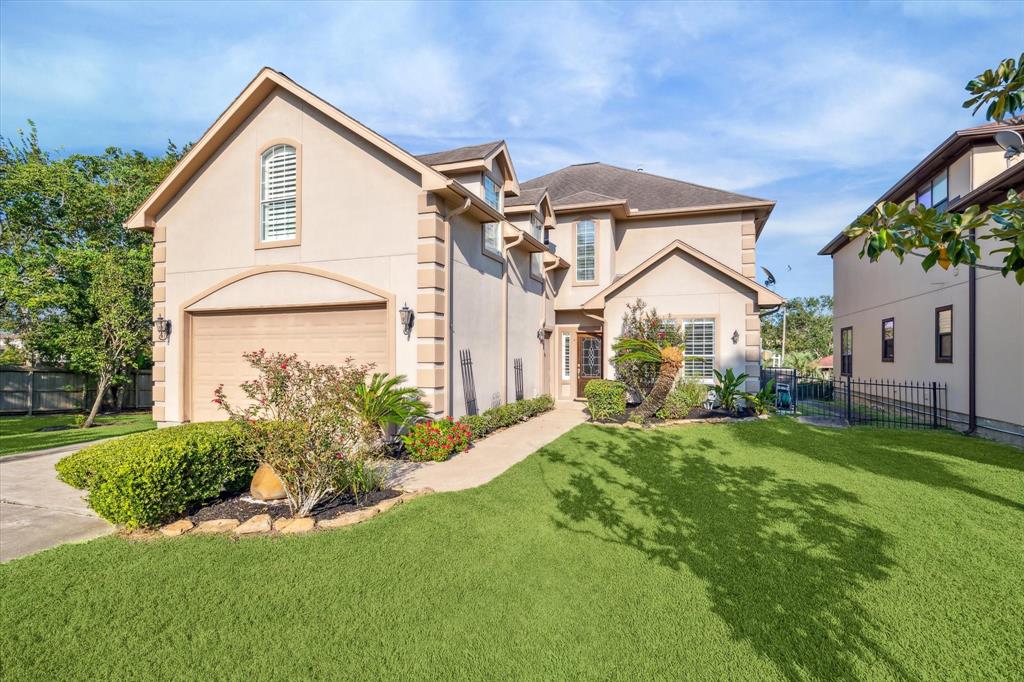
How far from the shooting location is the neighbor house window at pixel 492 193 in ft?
38.6

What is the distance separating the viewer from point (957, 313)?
39.0ft

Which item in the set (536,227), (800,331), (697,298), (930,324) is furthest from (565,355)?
(800,331)

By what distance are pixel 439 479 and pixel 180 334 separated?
807 cm

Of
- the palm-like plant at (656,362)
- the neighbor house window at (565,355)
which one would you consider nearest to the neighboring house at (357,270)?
the palm-like plant at (656,362)

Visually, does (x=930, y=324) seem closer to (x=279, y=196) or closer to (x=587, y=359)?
(x=587, y=359)

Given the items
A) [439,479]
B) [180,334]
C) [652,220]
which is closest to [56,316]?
[180,334]

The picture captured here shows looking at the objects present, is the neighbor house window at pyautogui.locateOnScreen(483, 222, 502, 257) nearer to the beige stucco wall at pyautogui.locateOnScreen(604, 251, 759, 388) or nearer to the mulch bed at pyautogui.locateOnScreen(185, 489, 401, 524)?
the beige stucco wall at pyautogui.locateOnScreen(604, 251, 759, 388)

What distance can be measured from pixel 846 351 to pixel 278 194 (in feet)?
70.9

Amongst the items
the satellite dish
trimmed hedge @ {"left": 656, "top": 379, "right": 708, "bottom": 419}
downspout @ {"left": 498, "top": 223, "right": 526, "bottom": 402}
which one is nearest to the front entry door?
trimmed hedge @ {"left": 656, "top": 379, "right": 708, "bottom": 419}

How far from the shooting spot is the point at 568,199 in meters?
17.1

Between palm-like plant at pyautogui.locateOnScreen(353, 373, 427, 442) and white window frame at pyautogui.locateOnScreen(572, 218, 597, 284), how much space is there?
370 inches

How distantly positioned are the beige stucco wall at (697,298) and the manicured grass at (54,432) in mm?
13684

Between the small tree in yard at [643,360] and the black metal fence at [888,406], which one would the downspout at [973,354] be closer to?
the black metal fence at [888,406]

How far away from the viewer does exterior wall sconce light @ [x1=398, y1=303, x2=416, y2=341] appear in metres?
9.35
